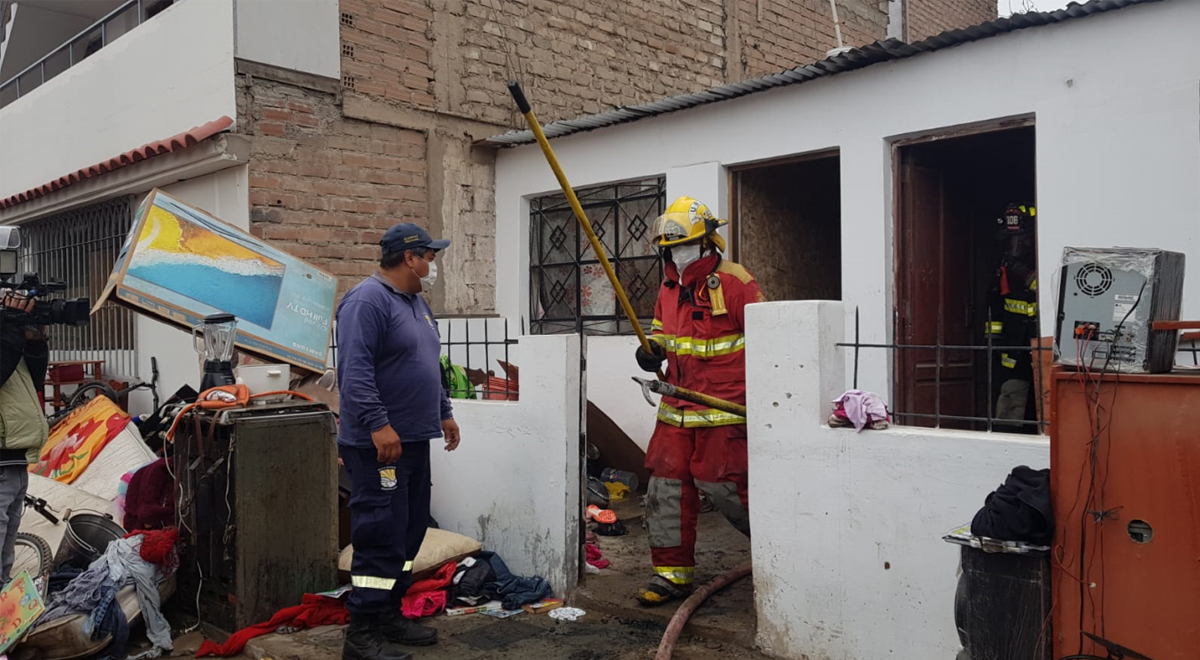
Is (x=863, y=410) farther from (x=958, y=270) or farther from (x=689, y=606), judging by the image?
(x=958, y=270)

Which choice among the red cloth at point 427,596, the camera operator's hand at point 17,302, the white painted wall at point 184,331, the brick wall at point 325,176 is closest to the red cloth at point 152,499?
the camera operator's hand at point 17,302

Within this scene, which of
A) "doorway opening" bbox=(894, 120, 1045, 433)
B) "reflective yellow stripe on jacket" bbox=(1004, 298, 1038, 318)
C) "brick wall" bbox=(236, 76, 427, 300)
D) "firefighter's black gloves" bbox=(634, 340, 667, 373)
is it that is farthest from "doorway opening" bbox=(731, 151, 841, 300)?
"brick wall" bbox=(236, 76, 427, 300)

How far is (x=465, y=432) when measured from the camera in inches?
225

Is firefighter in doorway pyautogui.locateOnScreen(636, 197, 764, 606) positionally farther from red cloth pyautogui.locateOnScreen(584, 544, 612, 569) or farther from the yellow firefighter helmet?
red cloth pyautogui.locateOnScreen(584, 544, 612, 569)

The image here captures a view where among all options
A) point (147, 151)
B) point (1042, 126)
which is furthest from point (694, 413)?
point (147, 151)

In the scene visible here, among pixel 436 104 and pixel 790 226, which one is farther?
pixel 436 104

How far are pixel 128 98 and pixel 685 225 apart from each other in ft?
21.8

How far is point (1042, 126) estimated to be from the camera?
5.60 meters

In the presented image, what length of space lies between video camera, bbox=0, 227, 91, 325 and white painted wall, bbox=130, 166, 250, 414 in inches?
84.4

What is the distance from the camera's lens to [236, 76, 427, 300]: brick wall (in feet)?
24.6

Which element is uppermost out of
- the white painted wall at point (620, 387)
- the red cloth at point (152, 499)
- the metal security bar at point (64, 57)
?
the metal security bar at point (64, 57)

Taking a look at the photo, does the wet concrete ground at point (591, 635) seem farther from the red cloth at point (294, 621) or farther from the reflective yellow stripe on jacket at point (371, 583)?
the reflective yellow stripe on jacket at point (371, 583)

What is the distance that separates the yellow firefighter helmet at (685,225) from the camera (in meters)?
4.81

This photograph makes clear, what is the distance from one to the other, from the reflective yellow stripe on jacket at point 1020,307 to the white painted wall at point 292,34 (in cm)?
579
